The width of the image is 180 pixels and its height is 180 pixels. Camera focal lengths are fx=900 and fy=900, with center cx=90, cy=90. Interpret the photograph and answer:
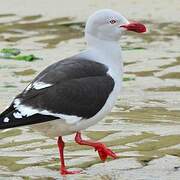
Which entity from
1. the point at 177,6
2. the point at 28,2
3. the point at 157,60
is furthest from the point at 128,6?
the point at 157,60

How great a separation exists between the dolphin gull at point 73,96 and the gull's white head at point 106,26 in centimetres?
5

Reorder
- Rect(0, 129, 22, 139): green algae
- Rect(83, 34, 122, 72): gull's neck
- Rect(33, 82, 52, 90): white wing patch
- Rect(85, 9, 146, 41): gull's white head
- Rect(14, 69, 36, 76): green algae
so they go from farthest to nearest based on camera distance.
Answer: Rect(14, 69, 36, 76): green algae
Rect(0, 129, 22, 139): green algae
Rect(85, 9, 146, 41): gull's white head
Rect(83, 34, 122, 72): gull's neck
Rect(33, 82, 52, 90): white wing patch

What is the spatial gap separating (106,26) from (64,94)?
85 centimetres

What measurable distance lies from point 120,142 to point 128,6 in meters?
7.20

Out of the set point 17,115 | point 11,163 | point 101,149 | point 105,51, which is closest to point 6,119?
point 17,115

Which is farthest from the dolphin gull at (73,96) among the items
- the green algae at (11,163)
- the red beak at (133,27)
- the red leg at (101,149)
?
the green algae at (11,163)

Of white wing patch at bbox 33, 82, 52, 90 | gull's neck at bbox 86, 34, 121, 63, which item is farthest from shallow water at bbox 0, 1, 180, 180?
gull's neck at bbox 86, 34, 121, 63

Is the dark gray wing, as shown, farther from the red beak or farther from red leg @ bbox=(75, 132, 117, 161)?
the red beak

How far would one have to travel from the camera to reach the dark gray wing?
652cm

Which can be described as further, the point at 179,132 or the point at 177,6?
the point at 177,6

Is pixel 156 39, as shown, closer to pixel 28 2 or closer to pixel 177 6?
pixel 177 6

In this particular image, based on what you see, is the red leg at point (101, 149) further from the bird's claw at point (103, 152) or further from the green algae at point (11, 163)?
the green algae at point (11, 163)

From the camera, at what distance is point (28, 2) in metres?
15.1

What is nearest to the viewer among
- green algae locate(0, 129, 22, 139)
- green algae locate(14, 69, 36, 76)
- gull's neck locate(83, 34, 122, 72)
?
gull's neck locate(83, 34, 122, 72)
